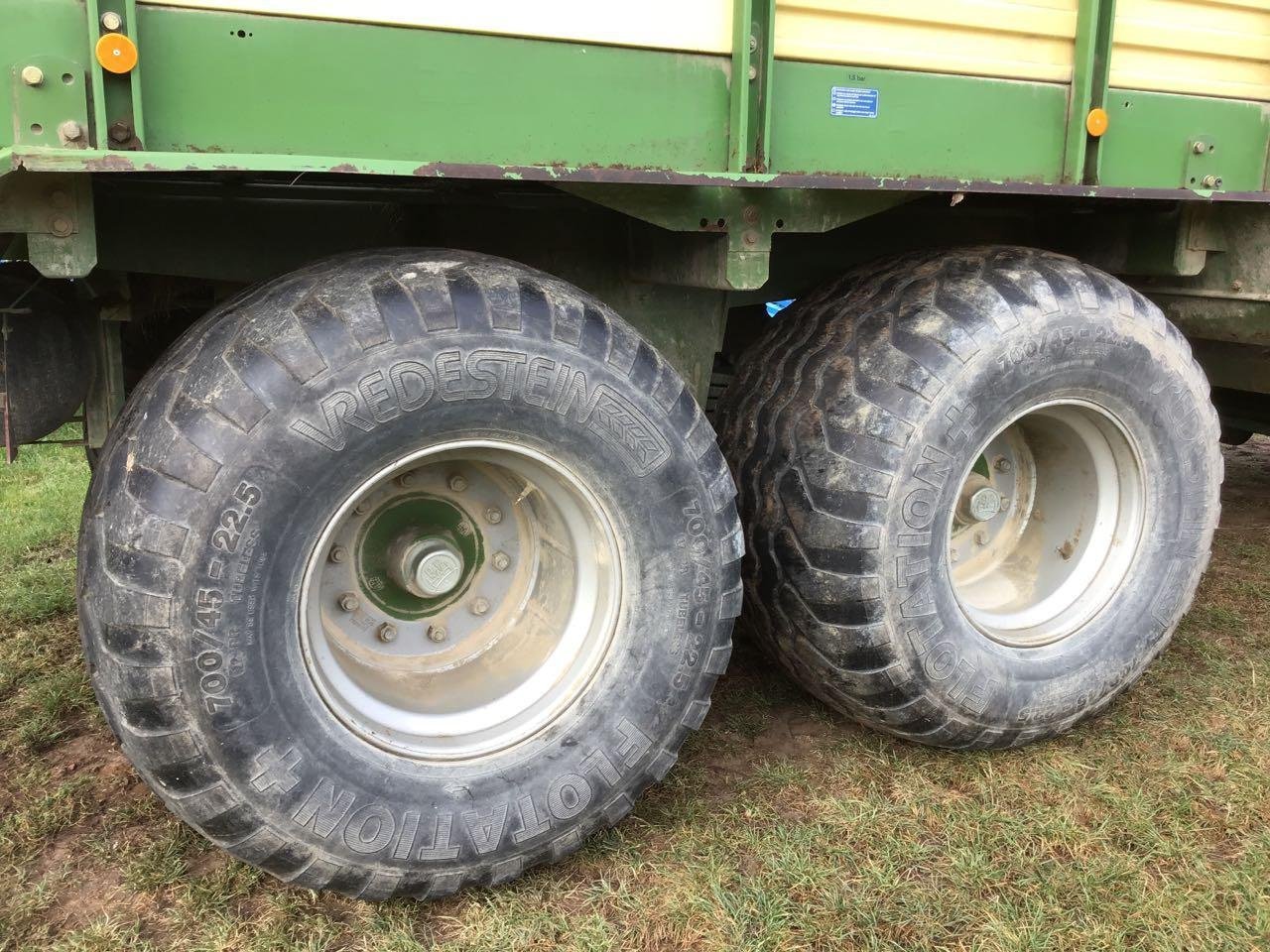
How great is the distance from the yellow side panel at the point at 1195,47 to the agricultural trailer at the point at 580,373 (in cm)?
1

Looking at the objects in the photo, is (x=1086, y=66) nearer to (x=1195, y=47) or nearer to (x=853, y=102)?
(x=1195, y=47)

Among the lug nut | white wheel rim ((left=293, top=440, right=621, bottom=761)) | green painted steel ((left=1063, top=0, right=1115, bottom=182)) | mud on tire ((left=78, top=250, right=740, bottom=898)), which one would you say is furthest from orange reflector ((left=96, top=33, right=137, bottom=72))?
the lug nut

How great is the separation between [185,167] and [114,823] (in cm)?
168

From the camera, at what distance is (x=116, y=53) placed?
181 cm

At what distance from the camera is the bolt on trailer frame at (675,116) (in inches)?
74.0

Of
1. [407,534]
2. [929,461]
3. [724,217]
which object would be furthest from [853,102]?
[407,534]

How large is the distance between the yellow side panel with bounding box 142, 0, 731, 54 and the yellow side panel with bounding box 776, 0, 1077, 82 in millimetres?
197

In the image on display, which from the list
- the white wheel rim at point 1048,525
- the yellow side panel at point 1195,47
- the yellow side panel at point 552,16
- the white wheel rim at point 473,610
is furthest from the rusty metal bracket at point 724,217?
the white wheel rim at point 1048,525

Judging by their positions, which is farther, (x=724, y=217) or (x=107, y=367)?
(x=107, y=367)

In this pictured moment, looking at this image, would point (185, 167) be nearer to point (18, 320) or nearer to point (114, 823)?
point (18, 320)

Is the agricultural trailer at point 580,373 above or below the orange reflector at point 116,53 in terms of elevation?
below

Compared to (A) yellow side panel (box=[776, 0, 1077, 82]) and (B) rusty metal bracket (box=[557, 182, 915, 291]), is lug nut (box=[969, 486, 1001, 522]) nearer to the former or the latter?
(B) rusty metal bracket (box=[557, 182, 915, 291])

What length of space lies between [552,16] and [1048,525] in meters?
2.19

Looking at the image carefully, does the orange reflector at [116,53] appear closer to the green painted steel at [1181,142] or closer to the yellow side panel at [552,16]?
the yellow side panel at [552,16]
